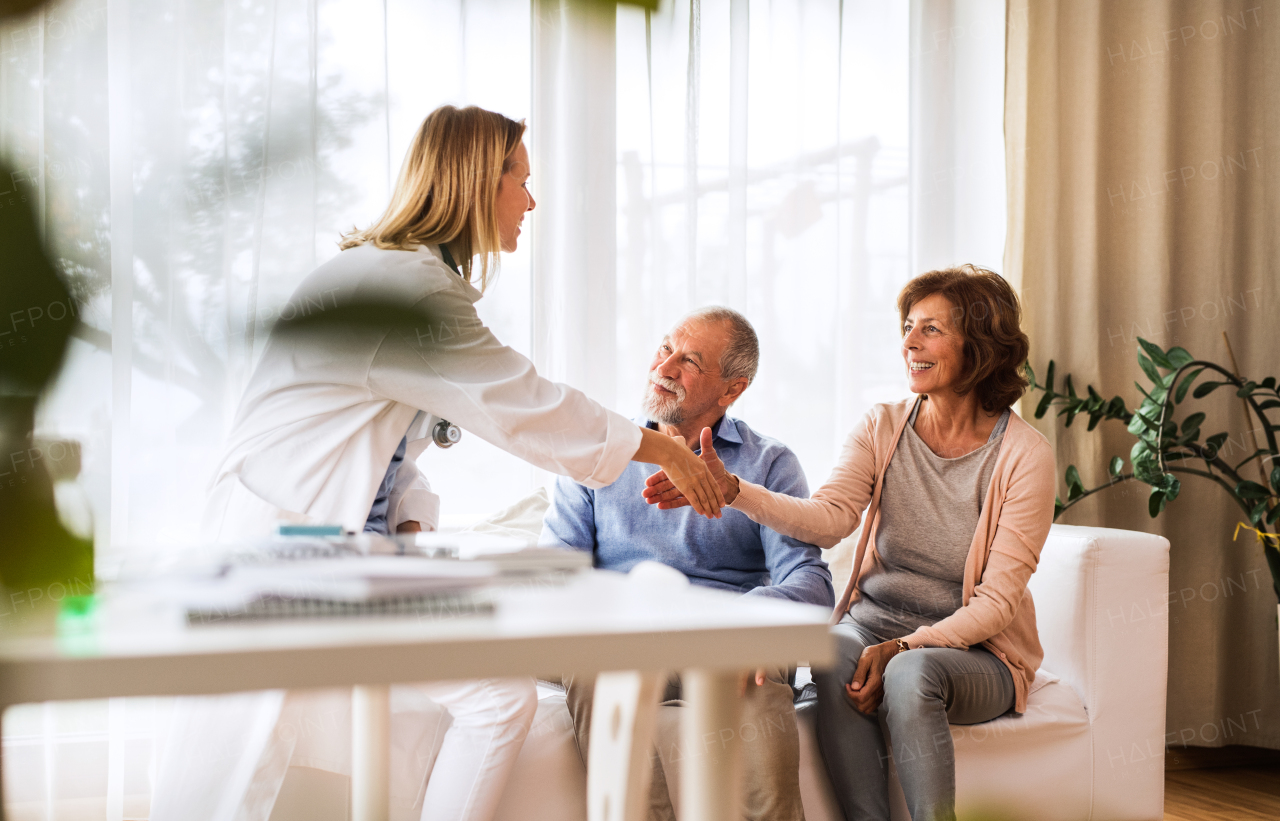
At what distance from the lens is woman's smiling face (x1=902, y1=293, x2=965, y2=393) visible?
194 cm

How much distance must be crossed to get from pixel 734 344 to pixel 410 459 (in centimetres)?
81

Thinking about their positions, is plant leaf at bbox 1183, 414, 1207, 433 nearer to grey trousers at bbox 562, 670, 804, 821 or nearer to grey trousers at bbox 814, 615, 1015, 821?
grey trousers at bbox 814, 615, 1015, 821

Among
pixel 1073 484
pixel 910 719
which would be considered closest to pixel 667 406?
pixel 910 719

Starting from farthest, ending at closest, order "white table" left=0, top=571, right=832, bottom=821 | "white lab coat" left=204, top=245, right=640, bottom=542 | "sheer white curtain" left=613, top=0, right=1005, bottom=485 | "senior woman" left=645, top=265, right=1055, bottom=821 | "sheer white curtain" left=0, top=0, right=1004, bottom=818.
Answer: "sheer white curtain" left=613, top=0, right=1005, bottom=485 → "sheer white curtain" left=0, top=0, right=1004, bottom=818 → "senior woman" left=645, top=265, right=1055, bottom=821 → "white lab coat" left=204, top=245, right=640, bottom=542 → "white table" left=0, top=571, right=832, bottom=821

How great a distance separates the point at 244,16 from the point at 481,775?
133 centimetres

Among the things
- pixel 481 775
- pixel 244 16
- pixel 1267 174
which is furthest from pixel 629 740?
pixel 1267 174

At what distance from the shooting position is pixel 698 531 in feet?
6.36

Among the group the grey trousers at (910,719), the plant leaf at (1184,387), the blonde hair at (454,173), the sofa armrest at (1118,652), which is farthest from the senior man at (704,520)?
the plant leaf at (1184,387)

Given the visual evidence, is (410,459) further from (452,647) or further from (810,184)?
Result: (810,184)

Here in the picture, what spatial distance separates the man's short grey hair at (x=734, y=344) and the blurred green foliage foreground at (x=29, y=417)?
1.91m

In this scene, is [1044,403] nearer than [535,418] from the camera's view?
No

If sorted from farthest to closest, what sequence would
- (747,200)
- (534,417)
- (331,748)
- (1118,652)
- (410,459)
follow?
(747,200) < (1118,652) < (410,459) < (331,748) < (534,417)

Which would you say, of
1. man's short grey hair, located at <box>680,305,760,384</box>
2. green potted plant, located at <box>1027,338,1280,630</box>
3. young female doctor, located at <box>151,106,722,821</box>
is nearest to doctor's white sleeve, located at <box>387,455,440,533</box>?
young female doctor, located at <box>151,106,722,821</box>

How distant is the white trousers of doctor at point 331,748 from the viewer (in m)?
1.07
